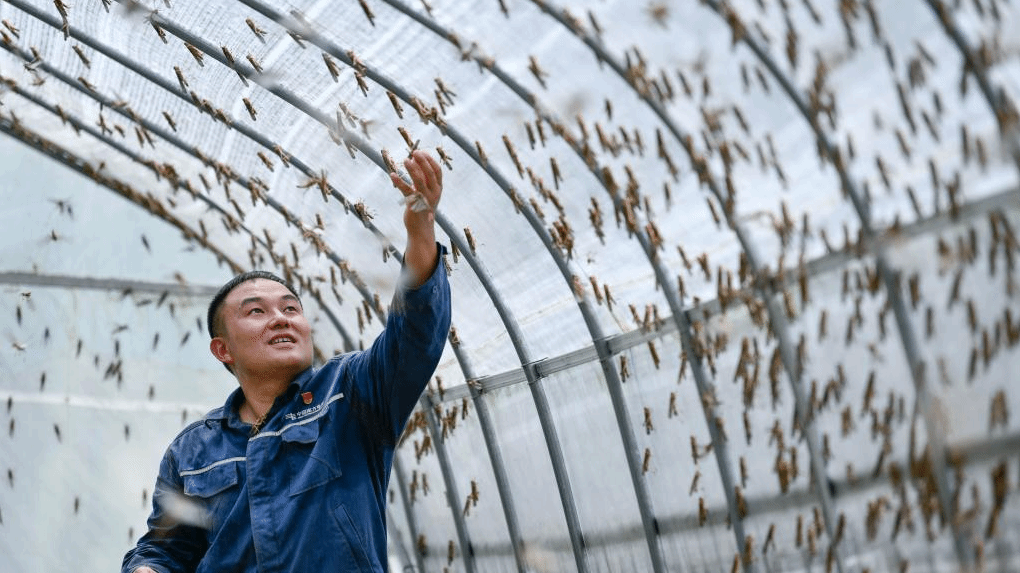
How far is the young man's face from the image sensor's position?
570cm

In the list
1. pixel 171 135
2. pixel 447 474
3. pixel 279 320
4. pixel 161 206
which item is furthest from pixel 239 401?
pixel 161 206

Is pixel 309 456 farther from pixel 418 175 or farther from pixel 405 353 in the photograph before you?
pixel 418 175

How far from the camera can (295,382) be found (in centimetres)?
568

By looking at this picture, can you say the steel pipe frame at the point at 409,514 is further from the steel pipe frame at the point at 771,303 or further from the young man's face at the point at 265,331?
the young man's face at the point at 265,331

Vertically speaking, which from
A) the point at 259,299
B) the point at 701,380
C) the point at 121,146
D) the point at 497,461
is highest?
the point at 121,146

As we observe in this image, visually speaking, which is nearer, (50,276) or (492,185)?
(492,185)

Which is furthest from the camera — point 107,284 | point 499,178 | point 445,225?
point 107,284

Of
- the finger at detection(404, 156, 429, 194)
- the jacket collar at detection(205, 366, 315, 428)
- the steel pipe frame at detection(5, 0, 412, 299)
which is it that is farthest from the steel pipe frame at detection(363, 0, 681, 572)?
the finger at detection(404, 156, 429, 194)

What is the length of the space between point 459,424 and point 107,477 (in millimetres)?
4978

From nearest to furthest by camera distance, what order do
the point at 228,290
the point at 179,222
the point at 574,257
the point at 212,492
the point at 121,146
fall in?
the point at 212,492
the point at 228,290
the point at 574,257
the point at 121,146
the point at 179,222

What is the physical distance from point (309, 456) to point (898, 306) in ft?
11.5

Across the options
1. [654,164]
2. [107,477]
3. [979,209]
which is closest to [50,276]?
[107,477]

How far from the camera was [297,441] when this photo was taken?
543cm

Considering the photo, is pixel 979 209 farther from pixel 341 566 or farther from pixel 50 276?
pixel 50 276
